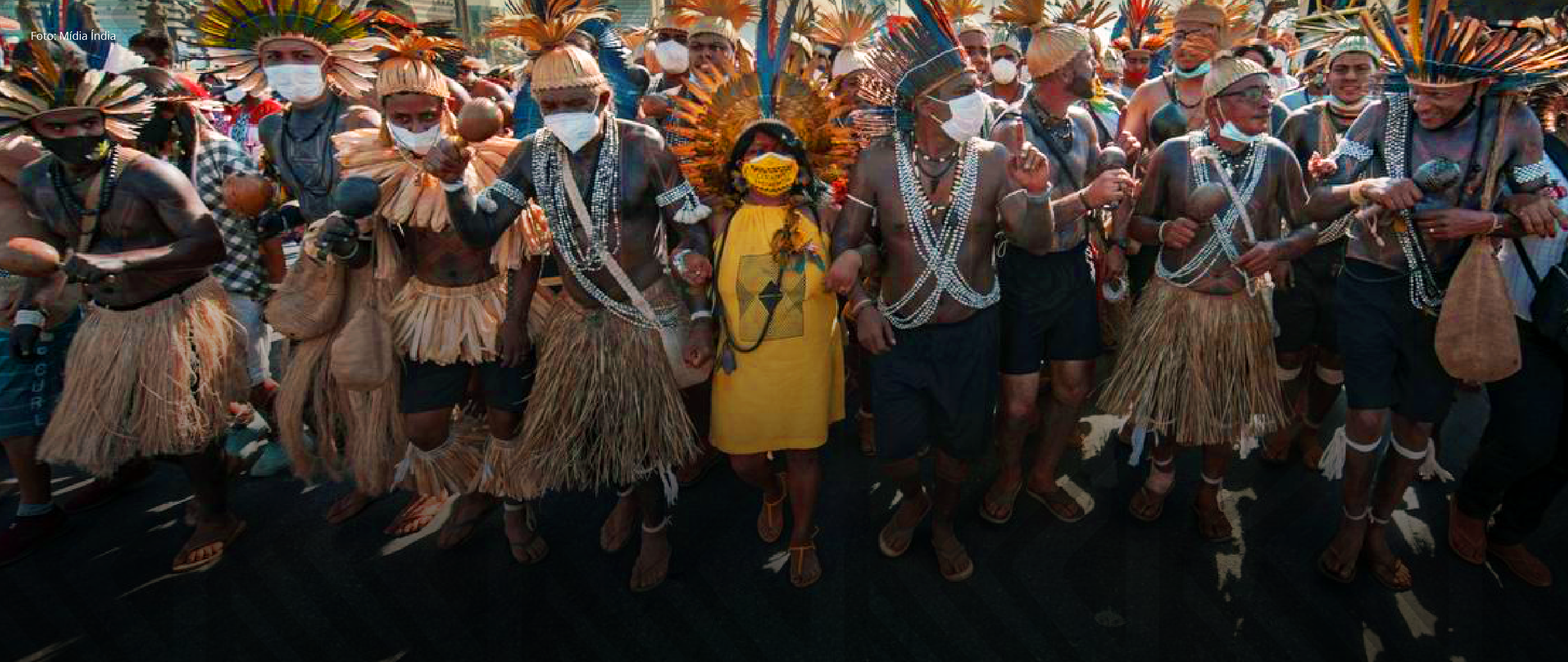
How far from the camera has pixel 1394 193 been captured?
2994 millimetres

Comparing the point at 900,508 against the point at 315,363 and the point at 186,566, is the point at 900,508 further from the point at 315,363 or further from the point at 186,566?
the point at 186,566

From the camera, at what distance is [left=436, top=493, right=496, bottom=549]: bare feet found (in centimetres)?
399

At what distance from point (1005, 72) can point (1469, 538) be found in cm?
395

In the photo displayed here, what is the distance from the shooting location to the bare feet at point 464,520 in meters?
3.99

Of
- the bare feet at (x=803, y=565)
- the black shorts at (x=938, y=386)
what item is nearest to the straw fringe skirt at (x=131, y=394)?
the bare feet at (x=803, y=565)

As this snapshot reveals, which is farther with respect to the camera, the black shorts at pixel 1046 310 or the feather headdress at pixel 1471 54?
the black shorts at pixel 1046 310

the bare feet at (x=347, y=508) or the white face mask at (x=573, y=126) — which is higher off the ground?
the white face mask at (x=573, y=126)

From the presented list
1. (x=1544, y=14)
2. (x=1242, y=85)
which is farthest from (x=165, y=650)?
(x=1544, y=14)

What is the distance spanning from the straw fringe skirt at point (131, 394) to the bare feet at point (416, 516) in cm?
90

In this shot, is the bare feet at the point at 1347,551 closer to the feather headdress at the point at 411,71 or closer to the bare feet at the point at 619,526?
the bare feet at the point at 619,526

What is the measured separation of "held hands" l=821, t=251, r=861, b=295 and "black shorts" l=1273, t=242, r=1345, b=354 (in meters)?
2.34

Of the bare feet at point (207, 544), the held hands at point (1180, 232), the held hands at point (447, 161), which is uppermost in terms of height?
the held hands at point (447, 161)

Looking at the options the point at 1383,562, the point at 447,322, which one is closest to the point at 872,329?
the point at 447,322

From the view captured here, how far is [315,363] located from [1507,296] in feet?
15.9
